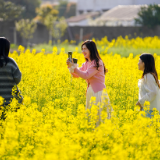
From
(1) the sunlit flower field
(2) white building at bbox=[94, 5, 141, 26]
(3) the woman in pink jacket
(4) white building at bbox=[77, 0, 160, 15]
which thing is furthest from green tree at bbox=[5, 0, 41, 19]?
(3) the woman in pink jacket

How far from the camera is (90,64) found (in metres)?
4.36

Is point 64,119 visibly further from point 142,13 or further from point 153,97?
point 142,13

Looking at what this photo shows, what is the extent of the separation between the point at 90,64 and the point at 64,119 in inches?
41.0

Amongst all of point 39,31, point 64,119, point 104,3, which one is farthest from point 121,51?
point 104,3

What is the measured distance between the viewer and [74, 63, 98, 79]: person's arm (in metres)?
4.14

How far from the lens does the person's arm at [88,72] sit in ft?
13.6

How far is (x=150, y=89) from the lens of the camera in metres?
4.33

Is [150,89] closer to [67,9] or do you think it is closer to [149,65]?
[149,65]

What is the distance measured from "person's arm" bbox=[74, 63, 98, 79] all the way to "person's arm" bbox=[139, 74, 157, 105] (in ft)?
2.32

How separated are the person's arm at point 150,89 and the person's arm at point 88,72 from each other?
2.32ft

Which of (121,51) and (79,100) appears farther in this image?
(121,51)

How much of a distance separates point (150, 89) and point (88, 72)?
0.86 metres

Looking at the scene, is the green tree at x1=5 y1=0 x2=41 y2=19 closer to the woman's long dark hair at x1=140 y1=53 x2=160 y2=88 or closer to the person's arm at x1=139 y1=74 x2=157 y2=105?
the woman's long dark hair at x1=140 y1=53 x2=160 y2=88

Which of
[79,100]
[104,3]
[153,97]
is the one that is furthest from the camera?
[104,3]
